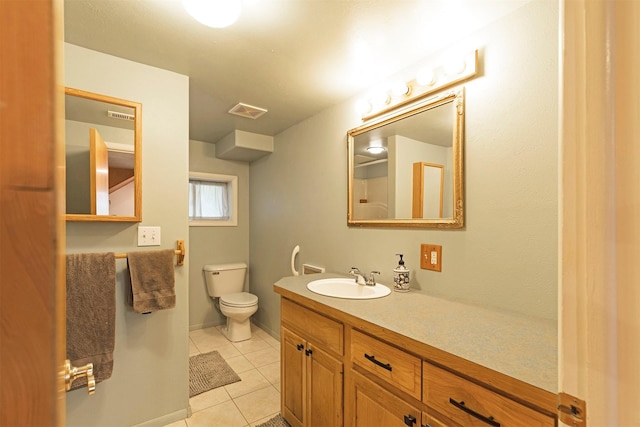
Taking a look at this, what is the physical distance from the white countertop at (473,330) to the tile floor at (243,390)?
40.0 inches

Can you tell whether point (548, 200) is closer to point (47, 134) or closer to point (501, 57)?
point (501, 57)

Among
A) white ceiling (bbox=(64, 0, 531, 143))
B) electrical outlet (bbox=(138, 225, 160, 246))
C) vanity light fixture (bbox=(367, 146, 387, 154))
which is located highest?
white ceiling (bbox=(64, 0, 531, 143))

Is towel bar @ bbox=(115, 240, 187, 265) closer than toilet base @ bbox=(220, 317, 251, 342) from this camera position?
Yes

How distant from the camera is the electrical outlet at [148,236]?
5.59 ft

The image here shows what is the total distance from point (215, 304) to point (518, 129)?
336 cm

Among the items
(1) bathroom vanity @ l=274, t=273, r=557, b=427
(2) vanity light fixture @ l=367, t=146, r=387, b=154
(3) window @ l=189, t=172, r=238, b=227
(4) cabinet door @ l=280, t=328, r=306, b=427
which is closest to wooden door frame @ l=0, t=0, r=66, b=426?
(1) bathroom vanity @ l=274, t=273, r=557, b=427

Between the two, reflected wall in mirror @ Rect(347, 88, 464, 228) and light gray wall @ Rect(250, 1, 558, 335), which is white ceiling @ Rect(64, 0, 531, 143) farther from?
reflected wall in mirror @ Rect(347, 88, 464, 228)

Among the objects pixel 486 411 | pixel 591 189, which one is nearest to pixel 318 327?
pixel 486 411

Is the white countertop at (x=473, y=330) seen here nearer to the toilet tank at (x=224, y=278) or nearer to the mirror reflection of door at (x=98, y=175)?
the mirror reflection of door at (x=98, y=175)

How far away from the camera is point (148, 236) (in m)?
1.73

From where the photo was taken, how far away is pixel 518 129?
1.27 meters

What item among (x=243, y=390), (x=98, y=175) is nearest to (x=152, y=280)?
(x=98, y=175)

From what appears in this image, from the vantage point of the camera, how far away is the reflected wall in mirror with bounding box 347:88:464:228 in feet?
4.88

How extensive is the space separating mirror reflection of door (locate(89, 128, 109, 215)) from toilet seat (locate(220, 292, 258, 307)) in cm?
158
